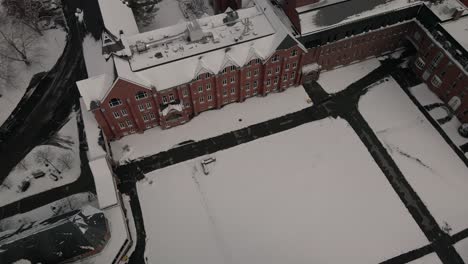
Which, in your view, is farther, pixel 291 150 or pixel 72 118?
pixel 72 118

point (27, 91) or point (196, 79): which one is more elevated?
point (27, 91)

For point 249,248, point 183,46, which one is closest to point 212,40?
point 183,46

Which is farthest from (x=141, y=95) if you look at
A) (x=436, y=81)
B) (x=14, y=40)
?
(x=436, y=81)

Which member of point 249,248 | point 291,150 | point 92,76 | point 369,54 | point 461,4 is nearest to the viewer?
point 249,248

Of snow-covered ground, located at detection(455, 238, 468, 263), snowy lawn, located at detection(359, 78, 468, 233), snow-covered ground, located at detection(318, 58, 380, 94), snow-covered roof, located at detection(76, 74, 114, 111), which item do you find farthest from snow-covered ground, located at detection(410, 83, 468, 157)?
snow-covered roof, located at detection(76, 74, 114, 111)

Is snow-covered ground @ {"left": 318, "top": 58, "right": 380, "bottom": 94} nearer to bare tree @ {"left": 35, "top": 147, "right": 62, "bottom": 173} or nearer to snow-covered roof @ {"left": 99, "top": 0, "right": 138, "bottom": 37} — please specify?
snow-covered roof @ {"left": 99, "top": 0, "right": 138, "bottom": 37}

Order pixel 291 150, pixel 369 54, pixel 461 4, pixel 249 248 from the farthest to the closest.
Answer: pixel 369 54 < pixel 461 4 < pixel 291 150 < pixel 249 248

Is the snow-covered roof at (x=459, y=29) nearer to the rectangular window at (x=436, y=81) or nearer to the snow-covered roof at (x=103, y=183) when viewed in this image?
the rectangular window at (x=436, y=81)

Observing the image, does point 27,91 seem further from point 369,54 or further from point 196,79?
point 369,54
